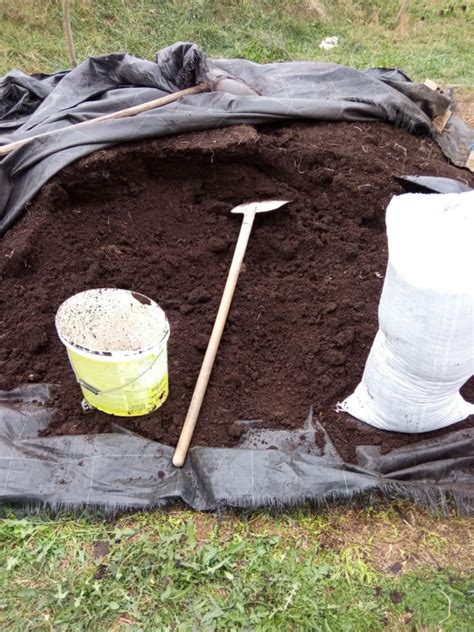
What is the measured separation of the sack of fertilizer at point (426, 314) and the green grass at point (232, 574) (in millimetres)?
428

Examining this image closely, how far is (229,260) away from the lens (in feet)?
9.84

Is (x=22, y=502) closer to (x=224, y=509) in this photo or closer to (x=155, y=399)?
(x=155, y=399)

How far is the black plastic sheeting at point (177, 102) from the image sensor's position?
3.25 meters

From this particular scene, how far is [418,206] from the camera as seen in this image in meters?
1.87

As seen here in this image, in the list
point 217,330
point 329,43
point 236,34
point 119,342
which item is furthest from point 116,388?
point 329,43

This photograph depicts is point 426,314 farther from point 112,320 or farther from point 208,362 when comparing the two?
point 112,320

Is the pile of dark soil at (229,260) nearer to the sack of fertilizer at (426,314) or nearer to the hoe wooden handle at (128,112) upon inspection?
the sack of fertilizer at (426,314)

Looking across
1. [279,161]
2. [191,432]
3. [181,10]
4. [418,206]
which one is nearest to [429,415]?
[418,206]

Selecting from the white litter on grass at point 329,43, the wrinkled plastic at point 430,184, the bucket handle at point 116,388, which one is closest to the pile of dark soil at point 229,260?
the wrinkled plastic at point 430,184

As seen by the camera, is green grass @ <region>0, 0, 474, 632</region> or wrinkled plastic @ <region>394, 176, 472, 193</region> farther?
wrinkled plastic @ <region>394, 176, 472, 193</region>

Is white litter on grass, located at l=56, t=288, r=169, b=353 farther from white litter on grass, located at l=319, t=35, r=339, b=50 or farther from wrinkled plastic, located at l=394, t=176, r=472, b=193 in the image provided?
white litter on grass, located at l=319, t=35, r=339, b=50

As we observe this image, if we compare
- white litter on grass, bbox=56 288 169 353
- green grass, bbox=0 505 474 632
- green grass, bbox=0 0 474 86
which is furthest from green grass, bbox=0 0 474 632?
green grass, bbox=0 0 474 86

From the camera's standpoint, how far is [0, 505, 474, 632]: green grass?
5.54ft

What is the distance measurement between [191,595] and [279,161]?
255 centimetres
